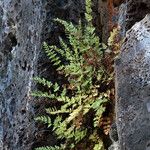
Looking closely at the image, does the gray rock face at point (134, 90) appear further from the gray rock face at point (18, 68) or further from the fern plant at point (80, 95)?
the gray rock face at point (18, 68)

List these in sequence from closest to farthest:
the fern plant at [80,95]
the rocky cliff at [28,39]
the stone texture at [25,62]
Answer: the fern plant at [80,95] < the rocky cliff at [28,39] < the stone texture at [25,62]

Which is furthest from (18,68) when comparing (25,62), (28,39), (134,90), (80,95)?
(134,90)

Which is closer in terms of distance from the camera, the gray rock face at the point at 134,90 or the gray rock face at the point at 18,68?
the gray rock face at the point at 134,90

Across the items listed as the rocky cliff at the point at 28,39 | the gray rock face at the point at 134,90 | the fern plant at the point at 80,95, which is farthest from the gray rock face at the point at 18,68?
the gray rock face at the point at 134,90

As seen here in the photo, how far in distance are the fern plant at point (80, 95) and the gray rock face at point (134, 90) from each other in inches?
33.5

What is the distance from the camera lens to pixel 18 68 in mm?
5590

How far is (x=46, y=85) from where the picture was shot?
5109 millimetres

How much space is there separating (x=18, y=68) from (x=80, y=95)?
4.29ft

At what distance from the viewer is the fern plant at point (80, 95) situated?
178 inches

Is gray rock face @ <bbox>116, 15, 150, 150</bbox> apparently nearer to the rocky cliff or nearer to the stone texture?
the rocky cliff

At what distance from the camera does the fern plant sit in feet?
14.9

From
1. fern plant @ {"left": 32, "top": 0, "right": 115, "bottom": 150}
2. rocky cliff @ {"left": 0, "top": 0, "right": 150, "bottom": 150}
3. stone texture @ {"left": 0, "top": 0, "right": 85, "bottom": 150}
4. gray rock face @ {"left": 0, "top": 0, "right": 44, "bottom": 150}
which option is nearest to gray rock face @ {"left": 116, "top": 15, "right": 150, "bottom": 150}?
rocky cliff @ {"left": 0, "top": 0, "right": 150, "bottom": 150}

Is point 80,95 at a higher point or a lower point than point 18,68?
lower

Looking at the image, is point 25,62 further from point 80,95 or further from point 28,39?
point 80,95
